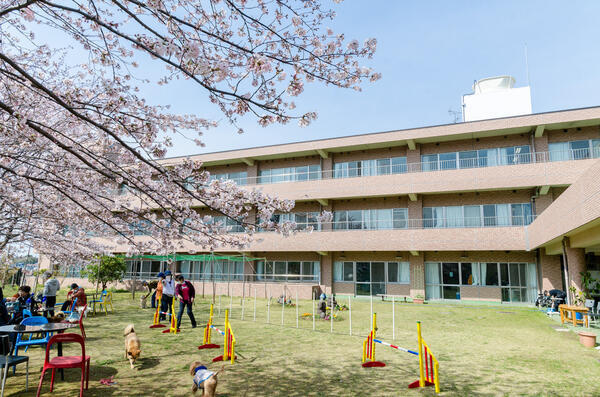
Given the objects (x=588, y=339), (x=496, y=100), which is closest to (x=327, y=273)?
(x=588, y=339)

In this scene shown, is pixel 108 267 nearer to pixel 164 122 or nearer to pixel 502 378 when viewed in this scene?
pixel 164 122

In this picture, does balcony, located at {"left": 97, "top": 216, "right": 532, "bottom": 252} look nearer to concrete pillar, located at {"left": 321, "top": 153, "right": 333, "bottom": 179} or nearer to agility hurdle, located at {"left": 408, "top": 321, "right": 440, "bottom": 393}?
concrete pillar, located at {"left": 321, "top": 153, "right": 333, "bottom": 179}

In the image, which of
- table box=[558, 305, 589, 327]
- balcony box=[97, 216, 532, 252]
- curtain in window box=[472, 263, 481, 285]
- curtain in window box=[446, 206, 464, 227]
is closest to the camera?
table box=[558, 305, 589, 327]

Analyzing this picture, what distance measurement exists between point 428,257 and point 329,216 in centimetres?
1887

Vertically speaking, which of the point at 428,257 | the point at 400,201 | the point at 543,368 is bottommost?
the point at 543,368

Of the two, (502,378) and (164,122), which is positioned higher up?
(164,122)

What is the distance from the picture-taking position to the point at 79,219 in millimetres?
10547

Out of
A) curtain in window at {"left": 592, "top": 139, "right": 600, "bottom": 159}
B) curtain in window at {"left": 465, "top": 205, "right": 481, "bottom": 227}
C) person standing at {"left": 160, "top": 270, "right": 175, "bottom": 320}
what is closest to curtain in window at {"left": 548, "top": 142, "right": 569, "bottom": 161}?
curtain in window at {"left": 592, "top": 139, "right": 600, "bottom": 159}

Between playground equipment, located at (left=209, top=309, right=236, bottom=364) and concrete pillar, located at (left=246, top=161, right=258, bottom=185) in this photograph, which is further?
concrete pillar, located at (left=246, top=161, right=258, bottom=185)

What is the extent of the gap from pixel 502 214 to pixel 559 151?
16.5 feet

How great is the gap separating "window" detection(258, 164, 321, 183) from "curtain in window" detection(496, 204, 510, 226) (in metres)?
12.5

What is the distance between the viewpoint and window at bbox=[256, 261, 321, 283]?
2731 cm

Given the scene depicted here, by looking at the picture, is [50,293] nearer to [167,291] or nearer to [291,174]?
[167,291]

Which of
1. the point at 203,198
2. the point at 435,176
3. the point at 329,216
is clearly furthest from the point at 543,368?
the point at 435,176
